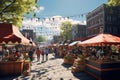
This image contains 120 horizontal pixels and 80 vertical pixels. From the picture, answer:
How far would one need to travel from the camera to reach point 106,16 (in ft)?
176

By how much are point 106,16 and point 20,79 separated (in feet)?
143

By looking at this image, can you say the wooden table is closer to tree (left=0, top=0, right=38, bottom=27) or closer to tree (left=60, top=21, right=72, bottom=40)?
tree (left=0, top=0, right=38, bottom=27)

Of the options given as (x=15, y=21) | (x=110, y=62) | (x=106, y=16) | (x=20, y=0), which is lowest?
(x=110, y=62)

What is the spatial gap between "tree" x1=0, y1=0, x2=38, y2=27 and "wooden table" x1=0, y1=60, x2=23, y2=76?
5709 mm

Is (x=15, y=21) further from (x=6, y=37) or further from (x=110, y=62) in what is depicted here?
(x=110, y=62)

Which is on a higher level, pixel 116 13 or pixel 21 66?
pixel 116 13

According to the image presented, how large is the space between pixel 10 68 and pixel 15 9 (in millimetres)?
6133

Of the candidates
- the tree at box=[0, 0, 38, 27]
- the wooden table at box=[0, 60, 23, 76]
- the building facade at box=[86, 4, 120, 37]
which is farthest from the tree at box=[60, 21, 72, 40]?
the wooden table at box=[0, 60, 23, 76]

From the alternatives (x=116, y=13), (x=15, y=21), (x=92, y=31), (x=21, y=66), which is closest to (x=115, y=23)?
(x=116, y=13)

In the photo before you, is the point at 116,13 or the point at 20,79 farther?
the point at 116,13

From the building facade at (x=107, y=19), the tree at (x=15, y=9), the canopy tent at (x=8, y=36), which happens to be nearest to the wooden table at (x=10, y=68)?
the canopy tent at (x=8, y=36)

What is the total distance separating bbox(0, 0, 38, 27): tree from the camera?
1829 cm

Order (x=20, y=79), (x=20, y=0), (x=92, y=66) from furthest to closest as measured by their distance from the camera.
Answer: (x=20, y=0), (x=92, y=66), (x=20, y=79)

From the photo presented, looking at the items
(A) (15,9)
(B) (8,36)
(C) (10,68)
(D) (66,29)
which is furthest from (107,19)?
(B) (8,36)
